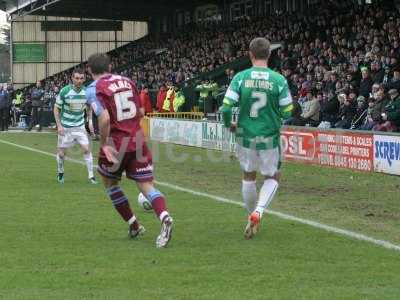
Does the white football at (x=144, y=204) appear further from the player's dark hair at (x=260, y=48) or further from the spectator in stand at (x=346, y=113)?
the spectator in stand at (x=346, y=113)

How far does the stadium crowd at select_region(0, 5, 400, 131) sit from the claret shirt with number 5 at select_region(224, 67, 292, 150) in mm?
10804

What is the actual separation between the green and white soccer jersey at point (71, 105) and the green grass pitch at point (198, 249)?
1.32 meters

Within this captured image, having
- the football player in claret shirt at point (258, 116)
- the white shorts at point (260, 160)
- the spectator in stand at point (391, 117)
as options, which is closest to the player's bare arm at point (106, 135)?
the football player in claret shirt at point (258, 116)

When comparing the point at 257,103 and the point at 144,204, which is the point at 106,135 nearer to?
the point at 257,103

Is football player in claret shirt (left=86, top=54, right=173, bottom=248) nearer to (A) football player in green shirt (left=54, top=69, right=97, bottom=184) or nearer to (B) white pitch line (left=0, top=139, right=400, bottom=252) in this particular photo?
(B) white pitch line (left=0, top=139, right=400, bottom=252)

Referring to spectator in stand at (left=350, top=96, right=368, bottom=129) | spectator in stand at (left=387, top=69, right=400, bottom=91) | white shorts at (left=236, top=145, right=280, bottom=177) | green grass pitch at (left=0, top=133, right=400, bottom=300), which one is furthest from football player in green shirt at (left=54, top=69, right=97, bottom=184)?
spectator in stand at (left=387, top=69, right=400, bottom=91)

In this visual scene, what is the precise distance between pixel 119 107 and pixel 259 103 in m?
1.38

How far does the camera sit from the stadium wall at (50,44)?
196 feet

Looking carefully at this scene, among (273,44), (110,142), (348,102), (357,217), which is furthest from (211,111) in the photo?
(110,142)

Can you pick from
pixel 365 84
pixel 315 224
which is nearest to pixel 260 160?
pixel 315 224

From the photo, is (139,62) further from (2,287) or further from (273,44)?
(2,287)

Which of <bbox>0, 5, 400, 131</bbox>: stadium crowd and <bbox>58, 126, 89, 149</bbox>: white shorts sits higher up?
<bbox>0, 5, 400, 131</bbox>: stadium crowd

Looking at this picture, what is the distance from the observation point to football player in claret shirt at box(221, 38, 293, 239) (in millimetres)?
9562

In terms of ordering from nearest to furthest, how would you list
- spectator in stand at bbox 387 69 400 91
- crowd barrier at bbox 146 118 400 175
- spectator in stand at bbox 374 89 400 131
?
crowd barrier at bbox 146 118 400 175 < spectator in stand at bbox 374 89 400 131 < spectator in stand at bbox 387 69 400 91
